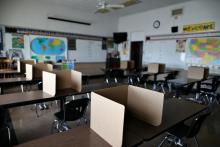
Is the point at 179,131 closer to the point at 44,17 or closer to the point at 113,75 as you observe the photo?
the point at 113,75

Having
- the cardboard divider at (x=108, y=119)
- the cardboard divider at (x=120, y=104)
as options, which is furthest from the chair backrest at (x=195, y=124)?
the cardboard divider at (x=108, y=119)

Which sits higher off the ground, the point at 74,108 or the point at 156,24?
the point at 156,24

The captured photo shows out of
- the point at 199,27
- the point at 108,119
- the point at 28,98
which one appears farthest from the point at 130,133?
the point at 199,27

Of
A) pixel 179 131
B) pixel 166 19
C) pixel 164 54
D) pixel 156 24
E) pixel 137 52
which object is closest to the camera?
pixel 179 131

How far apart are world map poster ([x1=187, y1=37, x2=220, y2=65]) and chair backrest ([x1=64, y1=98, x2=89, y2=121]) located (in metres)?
5.14

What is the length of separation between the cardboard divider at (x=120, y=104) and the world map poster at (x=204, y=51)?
503cm

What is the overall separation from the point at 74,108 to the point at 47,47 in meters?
5.02

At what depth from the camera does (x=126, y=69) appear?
21.6 feet

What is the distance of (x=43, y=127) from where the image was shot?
287 centimetres

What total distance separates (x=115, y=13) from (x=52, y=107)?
5964 mm

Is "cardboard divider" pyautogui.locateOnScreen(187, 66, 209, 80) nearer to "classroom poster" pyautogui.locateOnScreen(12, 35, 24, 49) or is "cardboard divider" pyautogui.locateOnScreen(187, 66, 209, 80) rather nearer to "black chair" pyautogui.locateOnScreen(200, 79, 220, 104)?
"black chair" pyautogui.locateOnScreen(200, 79, 220, 104)

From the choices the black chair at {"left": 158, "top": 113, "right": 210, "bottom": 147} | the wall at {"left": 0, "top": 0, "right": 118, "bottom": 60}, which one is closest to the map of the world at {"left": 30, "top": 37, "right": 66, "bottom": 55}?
the wall at {"left": 0, "top": 0, "right": 118, "bottom": 60}

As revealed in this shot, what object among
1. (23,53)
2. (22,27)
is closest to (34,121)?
(23,53)

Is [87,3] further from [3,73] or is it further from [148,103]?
[148,103]
